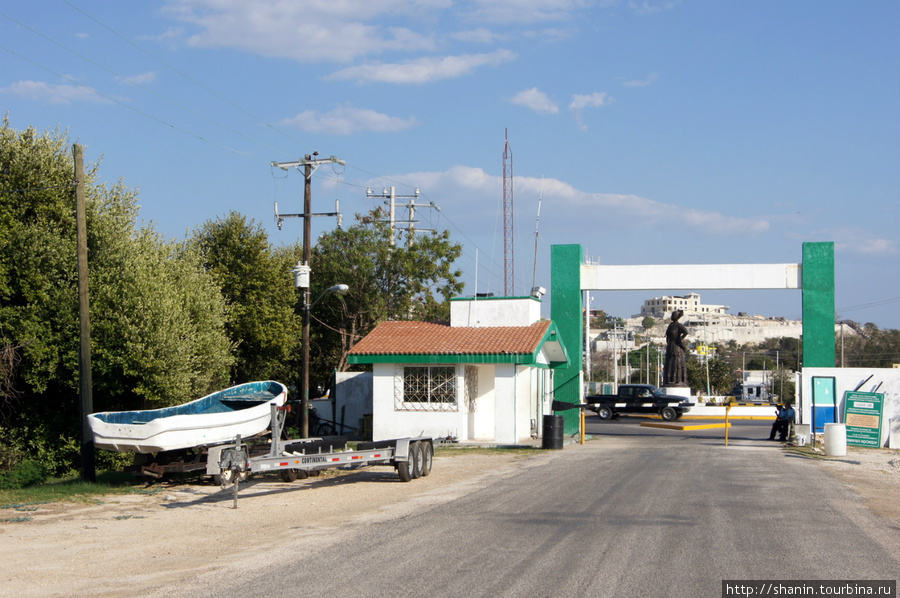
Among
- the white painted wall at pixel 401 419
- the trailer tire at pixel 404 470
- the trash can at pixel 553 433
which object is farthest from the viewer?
the white painted wall at pixel 401 419

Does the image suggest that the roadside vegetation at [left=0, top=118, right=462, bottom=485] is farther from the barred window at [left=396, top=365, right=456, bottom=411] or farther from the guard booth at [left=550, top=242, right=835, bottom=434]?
the guard booth at [left=550, top=242, right=835, bottom=434]

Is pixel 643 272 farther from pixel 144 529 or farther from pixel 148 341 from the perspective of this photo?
pixel 144 529

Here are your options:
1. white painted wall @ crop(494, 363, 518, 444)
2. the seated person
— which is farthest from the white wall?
white painted wall @ crop(494, 363, 518, 444)

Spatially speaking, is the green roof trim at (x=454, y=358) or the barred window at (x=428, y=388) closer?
the green roof trim at (x=454, y=358)

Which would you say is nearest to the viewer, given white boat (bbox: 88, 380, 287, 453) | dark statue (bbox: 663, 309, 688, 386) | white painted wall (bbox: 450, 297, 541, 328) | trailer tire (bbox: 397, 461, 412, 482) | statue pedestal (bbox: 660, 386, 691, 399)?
white boat (bbox: 88, 380, 287, 453)

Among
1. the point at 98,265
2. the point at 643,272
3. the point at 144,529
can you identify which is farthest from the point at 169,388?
the point at 643,272

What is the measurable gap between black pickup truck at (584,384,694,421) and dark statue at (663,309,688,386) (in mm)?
6767

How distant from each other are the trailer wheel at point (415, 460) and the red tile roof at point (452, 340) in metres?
9.11

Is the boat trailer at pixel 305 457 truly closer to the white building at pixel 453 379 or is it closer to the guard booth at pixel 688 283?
the white building at pixel 453 379

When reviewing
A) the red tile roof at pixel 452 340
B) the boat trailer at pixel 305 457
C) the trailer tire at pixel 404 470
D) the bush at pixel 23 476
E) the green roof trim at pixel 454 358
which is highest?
the red tile roof at pixel 452 340

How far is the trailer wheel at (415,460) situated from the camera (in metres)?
16.9

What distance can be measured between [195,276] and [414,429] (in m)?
9.79

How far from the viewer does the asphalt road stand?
791cm

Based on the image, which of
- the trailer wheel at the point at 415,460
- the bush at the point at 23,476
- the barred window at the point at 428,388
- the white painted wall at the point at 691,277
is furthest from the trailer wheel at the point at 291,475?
the white painted wall at the point at 691,277
